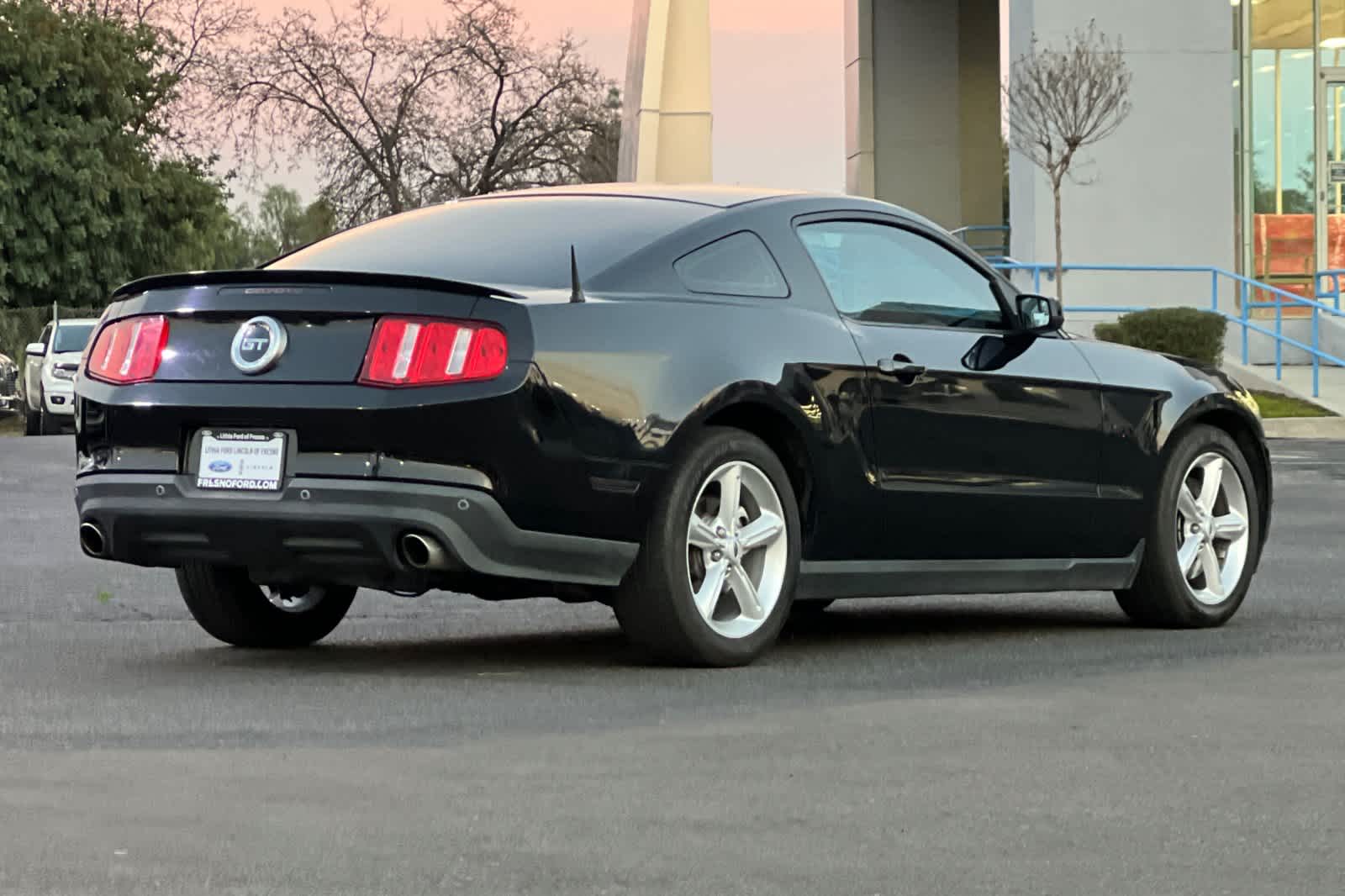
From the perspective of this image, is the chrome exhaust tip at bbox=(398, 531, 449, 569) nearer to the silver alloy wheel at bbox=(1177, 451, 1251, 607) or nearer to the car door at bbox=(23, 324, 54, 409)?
the silver alloy wheel at bbox=(1177, 451, 1251, 607)

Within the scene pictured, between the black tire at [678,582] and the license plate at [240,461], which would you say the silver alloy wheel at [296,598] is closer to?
the license plate at [240,461]

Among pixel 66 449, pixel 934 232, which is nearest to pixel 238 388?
pixel 934 232

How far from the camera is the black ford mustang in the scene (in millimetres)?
7074

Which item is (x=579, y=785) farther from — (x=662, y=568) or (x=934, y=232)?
(x=934, y=232)

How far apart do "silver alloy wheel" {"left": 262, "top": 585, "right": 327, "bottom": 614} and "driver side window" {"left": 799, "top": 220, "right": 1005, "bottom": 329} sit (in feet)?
6.69

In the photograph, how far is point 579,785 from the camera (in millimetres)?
5520

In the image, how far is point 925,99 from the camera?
46.8 meters

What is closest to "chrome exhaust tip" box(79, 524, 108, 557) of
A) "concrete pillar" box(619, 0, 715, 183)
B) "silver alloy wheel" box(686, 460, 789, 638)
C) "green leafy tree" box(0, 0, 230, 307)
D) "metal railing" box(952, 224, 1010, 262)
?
"silver alloy wheel" box(686, 460, 789, 638)

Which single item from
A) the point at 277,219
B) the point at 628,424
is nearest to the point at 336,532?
the point at 628,424

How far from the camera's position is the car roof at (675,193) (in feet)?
26.8

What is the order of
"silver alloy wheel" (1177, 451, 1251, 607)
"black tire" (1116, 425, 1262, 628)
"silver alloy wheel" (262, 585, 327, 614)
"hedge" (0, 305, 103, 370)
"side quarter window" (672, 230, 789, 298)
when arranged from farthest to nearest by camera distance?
"hedge" (0, 305, 103, 370), "silver alloy wheel" (1177, 451, 1251, 607), "black tire" (1116, 425, 1262, 628), "silver alloy wheel" (262, 585, 327, 614), "side quarter window" (672, 230, 789, 298)

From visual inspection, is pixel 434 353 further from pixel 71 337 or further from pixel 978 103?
pixel 978 103

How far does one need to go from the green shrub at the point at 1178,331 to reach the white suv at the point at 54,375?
13.7 m

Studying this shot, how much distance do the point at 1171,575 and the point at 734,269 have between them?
2.23 meters
